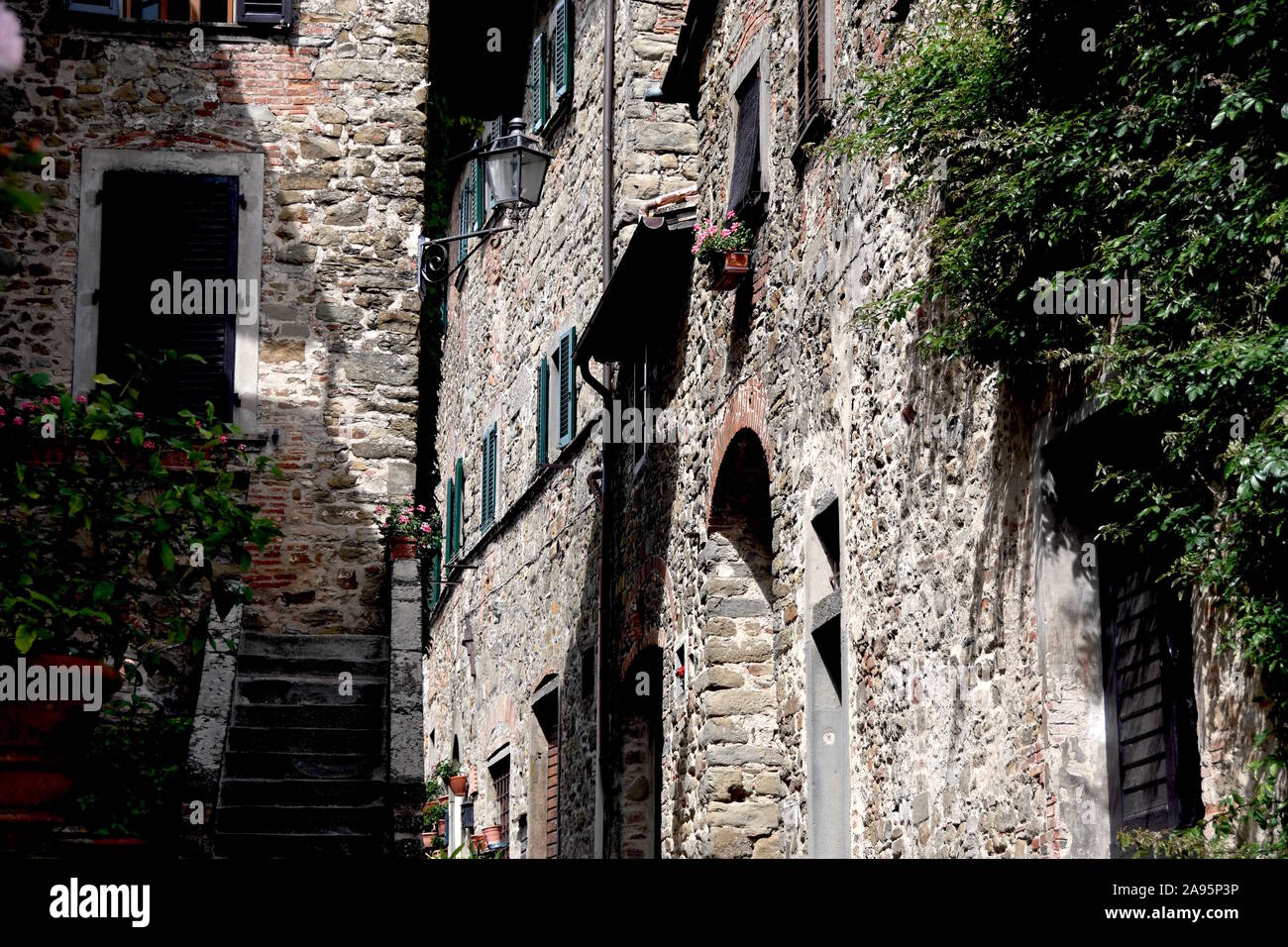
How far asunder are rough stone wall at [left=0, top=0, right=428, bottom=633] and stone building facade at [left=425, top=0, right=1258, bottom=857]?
1815mm

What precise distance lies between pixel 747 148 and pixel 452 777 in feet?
35.4

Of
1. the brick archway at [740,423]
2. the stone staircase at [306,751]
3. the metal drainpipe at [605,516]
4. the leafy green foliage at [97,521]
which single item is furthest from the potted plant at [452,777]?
the leafy green foliage at [97,521]

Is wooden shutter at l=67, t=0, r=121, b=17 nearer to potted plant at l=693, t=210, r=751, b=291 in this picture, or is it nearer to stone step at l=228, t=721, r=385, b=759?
potted plant at l=693, t=210, r=751, b=291

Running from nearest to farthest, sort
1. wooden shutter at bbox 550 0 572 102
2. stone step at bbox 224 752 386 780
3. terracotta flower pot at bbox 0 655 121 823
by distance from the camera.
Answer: terracotta flower pot at bbox 0 655 121 823, stone step at bbox 224 752 386 780, wooden shutter at bbox 550 0 572 102

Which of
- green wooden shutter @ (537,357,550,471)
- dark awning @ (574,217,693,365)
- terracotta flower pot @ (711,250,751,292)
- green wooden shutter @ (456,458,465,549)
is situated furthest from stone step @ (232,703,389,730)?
green wooden shutter @ (456,458,465,549)

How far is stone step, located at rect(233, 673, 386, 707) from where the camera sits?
388 inches

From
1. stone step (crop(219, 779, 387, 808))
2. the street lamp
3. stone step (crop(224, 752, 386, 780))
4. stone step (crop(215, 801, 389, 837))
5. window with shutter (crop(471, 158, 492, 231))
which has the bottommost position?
stone step (crop(215, 801, 389, 837))

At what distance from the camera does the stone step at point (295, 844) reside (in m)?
8.09

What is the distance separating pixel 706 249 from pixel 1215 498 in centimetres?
579

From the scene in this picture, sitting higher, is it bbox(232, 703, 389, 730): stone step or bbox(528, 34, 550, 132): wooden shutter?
bbox(528, 34, 550, 132): wooden shutter

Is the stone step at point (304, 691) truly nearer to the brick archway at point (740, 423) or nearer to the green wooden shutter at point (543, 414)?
the brick archway at point (740, 423)

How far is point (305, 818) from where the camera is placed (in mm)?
8508

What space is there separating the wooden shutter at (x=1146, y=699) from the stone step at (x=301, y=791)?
4.52 meters

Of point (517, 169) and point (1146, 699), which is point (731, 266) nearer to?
point (517, 169)
